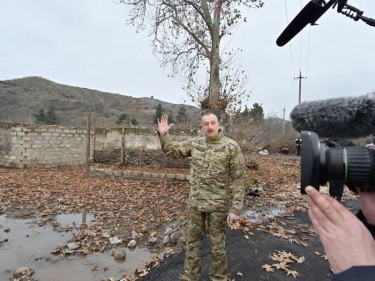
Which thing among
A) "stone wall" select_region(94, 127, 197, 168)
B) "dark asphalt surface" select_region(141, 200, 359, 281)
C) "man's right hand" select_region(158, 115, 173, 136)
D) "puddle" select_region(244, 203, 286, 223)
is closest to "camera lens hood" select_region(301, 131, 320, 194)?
"man's right hand" select_region(158, 115, 173, 136)

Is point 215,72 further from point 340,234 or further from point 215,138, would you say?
point 340,234

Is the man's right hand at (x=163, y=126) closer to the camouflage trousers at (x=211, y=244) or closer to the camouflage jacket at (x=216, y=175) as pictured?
the camouflage jacket at (x=216, y=175)

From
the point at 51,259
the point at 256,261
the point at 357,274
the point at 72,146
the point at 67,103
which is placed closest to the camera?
the point at 357,274

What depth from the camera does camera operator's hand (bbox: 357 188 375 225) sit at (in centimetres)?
79

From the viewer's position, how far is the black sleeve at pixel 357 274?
24.2 inches

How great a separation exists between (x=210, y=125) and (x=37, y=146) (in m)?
11.2

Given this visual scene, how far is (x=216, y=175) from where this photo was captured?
2717mm

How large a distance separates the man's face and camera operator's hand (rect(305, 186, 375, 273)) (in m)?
2.01

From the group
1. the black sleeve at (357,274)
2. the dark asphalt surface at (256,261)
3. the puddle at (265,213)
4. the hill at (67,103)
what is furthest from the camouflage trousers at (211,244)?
the hill at (67,103)

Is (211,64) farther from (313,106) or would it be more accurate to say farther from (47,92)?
(47,92)

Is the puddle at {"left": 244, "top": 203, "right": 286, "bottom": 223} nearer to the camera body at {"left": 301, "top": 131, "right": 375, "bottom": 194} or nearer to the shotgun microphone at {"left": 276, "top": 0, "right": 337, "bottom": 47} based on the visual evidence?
the shotgun microphone at {"left": 276, "top": 0, "right": 337, "bottom": 47}

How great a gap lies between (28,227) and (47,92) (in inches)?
2201

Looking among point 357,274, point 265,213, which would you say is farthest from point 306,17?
point 265,213

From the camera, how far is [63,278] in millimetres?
3363
